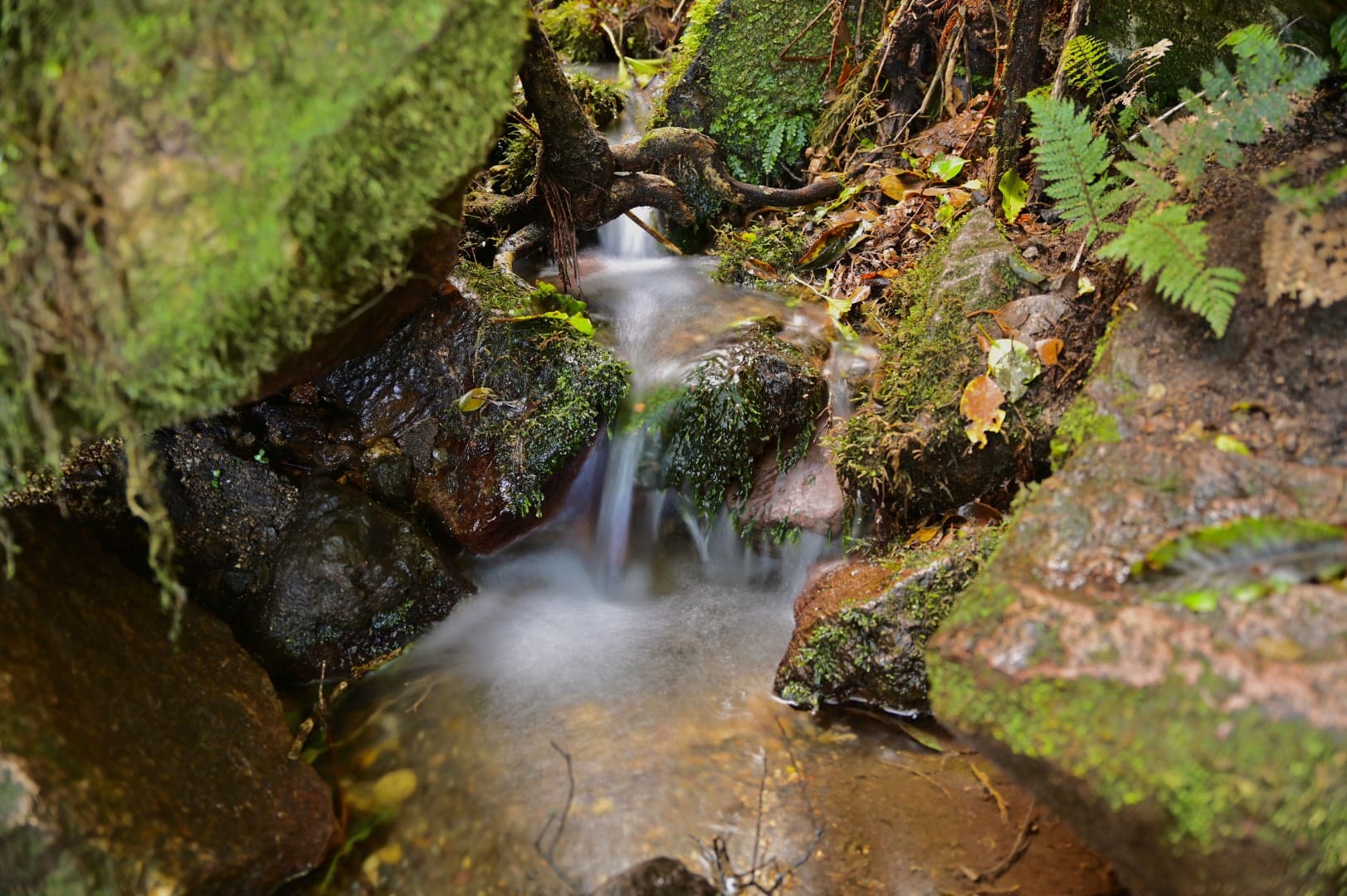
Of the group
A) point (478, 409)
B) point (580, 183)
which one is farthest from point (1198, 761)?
point (580, 183)

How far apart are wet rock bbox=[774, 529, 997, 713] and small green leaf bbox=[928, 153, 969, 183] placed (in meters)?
2.78

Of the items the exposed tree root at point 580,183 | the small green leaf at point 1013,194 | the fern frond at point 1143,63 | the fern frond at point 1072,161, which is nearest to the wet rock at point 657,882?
the fern frond at point 1072,161

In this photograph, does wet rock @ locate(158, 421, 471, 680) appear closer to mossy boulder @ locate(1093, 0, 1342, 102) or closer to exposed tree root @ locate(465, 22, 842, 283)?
exposed tree root @ locate(465, 22, 842, 283)

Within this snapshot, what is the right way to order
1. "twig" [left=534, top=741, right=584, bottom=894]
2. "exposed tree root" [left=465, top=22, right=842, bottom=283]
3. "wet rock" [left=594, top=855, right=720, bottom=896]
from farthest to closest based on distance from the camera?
"exposed tree root" [left=465, top=22, right=842, bottom=283], "twig" [left=534, top=741, right=584, bottom=894], "wet rock" [left=594, top=855, right=720, bottom=896]

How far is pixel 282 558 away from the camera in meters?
4.01

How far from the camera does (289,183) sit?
227cm

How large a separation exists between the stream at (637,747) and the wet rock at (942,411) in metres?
0.47

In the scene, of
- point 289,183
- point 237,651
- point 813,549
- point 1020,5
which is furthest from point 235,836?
point 1020,5

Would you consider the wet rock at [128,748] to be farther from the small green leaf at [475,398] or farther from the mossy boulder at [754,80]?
the mossy boulder at [754,80]

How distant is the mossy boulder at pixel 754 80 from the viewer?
22.2 ft

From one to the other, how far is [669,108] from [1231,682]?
6.22 meters

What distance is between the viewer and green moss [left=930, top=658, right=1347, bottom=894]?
1.97 meters

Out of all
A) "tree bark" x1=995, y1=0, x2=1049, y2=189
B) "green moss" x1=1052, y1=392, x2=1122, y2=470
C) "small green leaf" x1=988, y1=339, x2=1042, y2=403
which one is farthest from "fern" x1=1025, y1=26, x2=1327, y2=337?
"tree bark" x1=995, y1=0, x2=1049, y2=189

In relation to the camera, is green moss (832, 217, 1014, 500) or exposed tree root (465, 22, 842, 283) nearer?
green moss (832, 217, 1014, 500)
